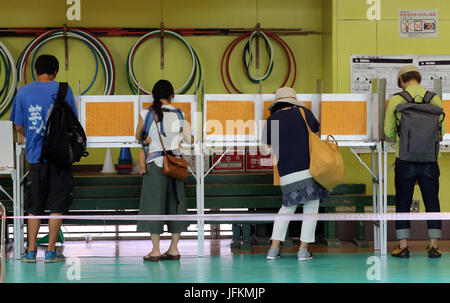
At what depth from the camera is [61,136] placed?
554 centimetres

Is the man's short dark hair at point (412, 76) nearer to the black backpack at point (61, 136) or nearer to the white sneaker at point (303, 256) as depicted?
the white sneaker at point (303, 256)

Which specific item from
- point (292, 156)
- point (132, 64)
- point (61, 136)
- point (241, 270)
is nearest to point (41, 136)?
point (61, 136)

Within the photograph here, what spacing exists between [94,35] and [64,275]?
385cm

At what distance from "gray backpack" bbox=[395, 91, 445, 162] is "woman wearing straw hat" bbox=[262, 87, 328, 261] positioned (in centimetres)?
74

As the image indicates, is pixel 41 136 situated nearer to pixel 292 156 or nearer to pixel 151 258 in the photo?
pixel 151 258

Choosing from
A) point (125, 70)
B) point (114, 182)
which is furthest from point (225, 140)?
point (125, 70)

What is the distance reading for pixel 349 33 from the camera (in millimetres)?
7422

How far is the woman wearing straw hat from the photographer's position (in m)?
5.61

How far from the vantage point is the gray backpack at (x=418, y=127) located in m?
5.76

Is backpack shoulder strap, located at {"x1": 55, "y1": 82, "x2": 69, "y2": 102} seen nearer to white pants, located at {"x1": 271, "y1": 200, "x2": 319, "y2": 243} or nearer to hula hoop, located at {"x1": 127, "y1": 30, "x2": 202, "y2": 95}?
white pants, located at {"x1": 271, "y1": 200, "x2": 319, "y2": 243}

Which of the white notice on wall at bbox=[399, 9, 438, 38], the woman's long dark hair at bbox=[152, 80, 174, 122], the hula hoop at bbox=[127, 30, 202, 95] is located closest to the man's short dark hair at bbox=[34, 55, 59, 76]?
the woman's long dark hair at bbox=[152, 80, 174, 122]

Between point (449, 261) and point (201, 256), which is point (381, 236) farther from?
point (201, 256)

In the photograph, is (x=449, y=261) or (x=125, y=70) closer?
(x=449, y=261)

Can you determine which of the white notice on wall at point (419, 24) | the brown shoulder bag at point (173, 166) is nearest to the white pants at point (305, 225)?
the brown shoulder bag at point (173, 166)
